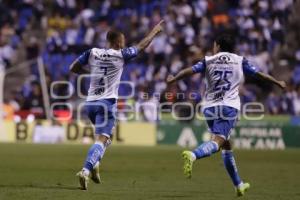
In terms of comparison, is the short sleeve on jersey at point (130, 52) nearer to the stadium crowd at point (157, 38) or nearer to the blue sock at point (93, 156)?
the blue sock at point (93, 156)

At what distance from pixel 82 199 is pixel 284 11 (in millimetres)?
21653

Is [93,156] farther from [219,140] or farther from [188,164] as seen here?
[219,140]

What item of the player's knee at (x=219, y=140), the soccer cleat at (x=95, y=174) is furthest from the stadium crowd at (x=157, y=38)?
the player's knee at (x=219, y=140)

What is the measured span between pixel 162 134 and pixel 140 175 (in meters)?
12.2

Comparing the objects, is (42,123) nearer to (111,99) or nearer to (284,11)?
(284,11)

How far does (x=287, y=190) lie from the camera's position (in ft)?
39.4

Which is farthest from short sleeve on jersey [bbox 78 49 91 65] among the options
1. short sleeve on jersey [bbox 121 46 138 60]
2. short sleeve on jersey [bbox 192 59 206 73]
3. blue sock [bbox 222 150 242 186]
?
blue sock [bbox 222 150 242 186]

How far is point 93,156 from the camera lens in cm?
1155

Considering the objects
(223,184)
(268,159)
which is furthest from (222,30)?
(223,184)

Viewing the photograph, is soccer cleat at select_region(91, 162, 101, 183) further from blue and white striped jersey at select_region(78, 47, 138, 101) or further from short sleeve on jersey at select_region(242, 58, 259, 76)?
short sleeve on jersey at select_region(242, 58, 259, 76)

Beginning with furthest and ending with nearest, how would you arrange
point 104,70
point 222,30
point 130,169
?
point 222,30 < point 130,169 < point 104,70

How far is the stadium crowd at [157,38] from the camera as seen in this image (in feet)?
91.9

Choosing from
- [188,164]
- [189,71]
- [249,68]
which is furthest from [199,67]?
[188,164]

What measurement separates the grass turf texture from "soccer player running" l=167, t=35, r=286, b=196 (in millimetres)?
560
